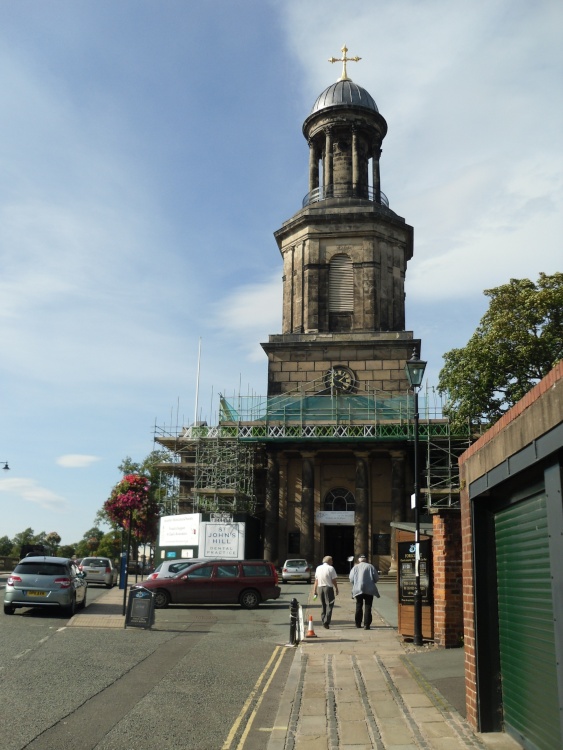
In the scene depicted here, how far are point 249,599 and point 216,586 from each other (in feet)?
3.44

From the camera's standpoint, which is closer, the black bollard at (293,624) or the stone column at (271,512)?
the black bollard at (293,624)

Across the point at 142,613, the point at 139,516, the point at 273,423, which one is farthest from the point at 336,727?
the point at 139,516

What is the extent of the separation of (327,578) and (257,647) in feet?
11.4

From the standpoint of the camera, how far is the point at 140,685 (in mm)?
10242

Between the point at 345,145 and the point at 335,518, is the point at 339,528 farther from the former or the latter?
the point at 345,145

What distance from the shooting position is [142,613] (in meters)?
16.6

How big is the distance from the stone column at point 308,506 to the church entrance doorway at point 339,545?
154 cm

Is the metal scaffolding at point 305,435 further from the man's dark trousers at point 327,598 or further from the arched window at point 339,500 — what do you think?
the man's dark trousers at point 327,598

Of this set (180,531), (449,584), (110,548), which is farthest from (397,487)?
(110,548)

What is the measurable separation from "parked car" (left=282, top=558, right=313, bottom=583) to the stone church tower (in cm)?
406

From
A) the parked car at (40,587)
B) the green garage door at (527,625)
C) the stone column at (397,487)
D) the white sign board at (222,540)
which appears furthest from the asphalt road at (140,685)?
the stone column at (397,487)

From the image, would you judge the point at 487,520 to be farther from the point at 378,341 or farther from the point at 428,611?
the point at 378,341

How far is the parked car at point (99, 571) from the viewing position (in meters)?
32.3

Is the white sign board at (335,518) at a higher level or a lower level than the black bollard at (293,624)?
higher
